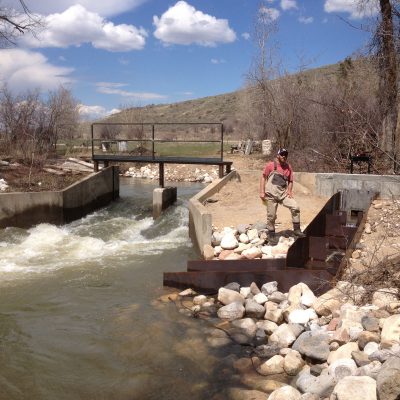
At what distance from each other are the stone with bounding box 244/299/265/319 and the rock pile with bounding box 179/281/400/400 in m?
0.01

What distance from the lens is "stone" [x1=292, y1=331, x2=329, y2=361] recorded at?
17.2 ft

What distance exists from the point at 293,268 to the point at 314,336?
2.40m

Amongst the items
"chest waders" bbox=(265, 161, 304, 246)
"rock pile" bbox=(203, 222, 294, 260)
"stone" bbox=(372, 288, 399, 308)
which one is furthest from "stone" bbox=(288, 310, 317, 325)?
"chest waders" bbox=(265, 161, 304, 246)

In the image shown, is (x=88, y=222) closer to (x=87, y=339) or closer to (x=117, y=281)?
(x=117, y=281)

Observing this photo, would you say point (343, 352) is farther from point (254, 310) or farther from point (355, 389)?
point (254, 310)

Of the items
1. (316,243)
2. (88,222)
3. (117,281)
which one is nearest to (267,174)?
(316,243)

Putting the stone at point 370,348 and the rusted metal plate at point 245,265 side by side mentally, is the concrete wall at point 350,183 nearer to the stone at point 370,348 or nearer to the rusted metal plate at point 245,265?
the rusted metal plate at point 245,265

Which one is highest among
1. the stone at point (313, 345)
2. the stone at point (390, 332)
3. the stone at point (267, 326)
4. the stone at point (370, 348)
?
the stone at point (390, 332)

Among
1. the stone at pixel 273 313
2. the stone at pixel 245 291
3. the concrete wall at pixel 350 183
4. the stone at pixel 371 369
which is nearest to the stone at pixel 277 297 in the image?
the stone at pixel 273 313

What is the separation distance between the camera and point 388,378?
369cm

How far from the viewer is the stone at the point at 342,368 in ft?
14.7

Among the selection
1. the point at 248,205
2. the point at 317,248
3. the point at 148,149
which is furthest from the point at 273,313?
the point at 148,149

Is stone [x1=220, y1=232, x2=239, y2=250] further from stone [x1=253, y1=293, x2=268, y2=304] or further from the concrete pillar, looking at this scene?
the concrete pillar

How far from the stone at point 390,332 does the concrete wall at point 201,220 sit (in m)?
5.04
